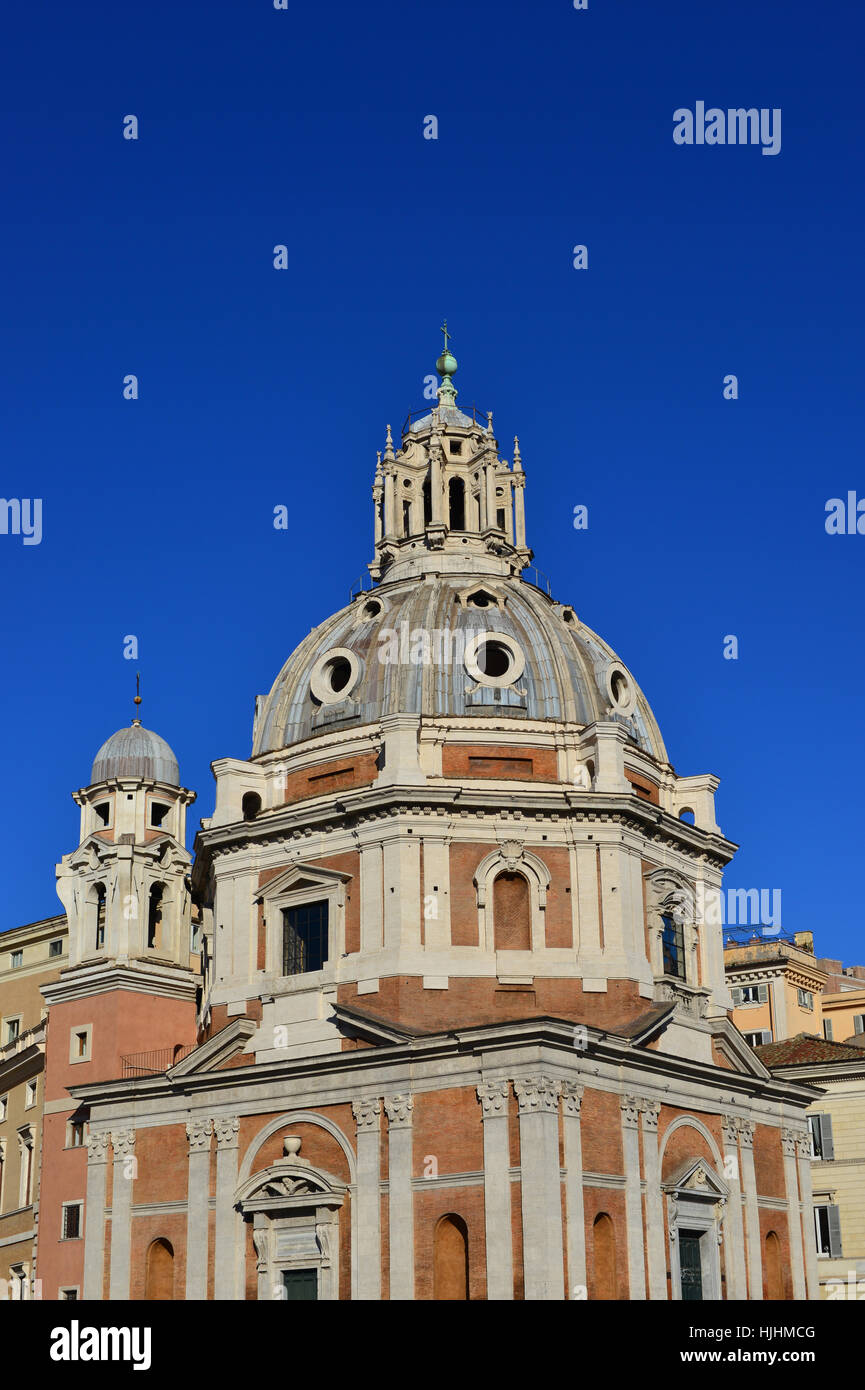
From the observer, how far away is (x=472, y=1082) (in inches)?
1583

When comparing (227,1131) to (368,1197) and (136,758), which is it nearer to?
(368,1197)

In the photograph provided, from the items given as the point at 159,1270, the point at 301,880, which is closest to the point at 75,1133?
the point at 159,1270

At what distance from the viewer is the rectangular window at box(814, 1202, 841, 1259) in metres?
53.1

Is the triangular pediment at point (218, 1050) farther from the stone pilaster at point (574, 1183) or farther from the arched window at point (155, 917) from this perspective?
the stone pilaster at point (574, 1183)

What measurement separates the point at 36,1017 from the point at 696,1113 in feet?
101

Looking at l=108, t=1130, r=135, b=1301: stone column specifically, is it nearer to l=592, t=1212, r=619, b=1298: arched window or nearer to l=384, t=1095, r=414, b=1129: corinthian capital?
l=384, t=1095, r=414, b=1129: corinthian capital

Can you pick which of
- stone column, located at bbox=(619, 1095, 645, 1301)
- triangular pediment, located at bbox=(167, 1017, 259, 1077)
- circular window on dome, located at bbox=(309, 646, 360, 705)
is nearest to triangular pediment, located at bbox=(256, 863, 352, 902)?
triangular pediment, located at bbox=(167, 1017, 259, 1077)

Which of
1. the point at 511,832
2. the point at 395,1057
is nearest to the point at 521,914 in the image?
the point at 511,832

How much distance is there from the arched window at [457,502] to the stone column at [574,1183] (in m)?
22.0

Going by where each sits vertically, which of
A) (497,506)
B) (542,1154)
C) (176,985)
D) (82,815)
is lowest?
(542,1154)

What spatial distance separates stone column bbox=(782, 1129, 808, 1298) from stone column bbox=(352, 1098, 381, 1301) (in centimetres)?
1359

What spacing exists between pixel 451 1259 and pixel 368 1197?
2.59m

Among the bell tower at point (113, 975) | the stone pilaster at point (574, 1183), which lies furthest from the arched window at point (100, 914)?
the stone pilaster at point (574, 1183)
